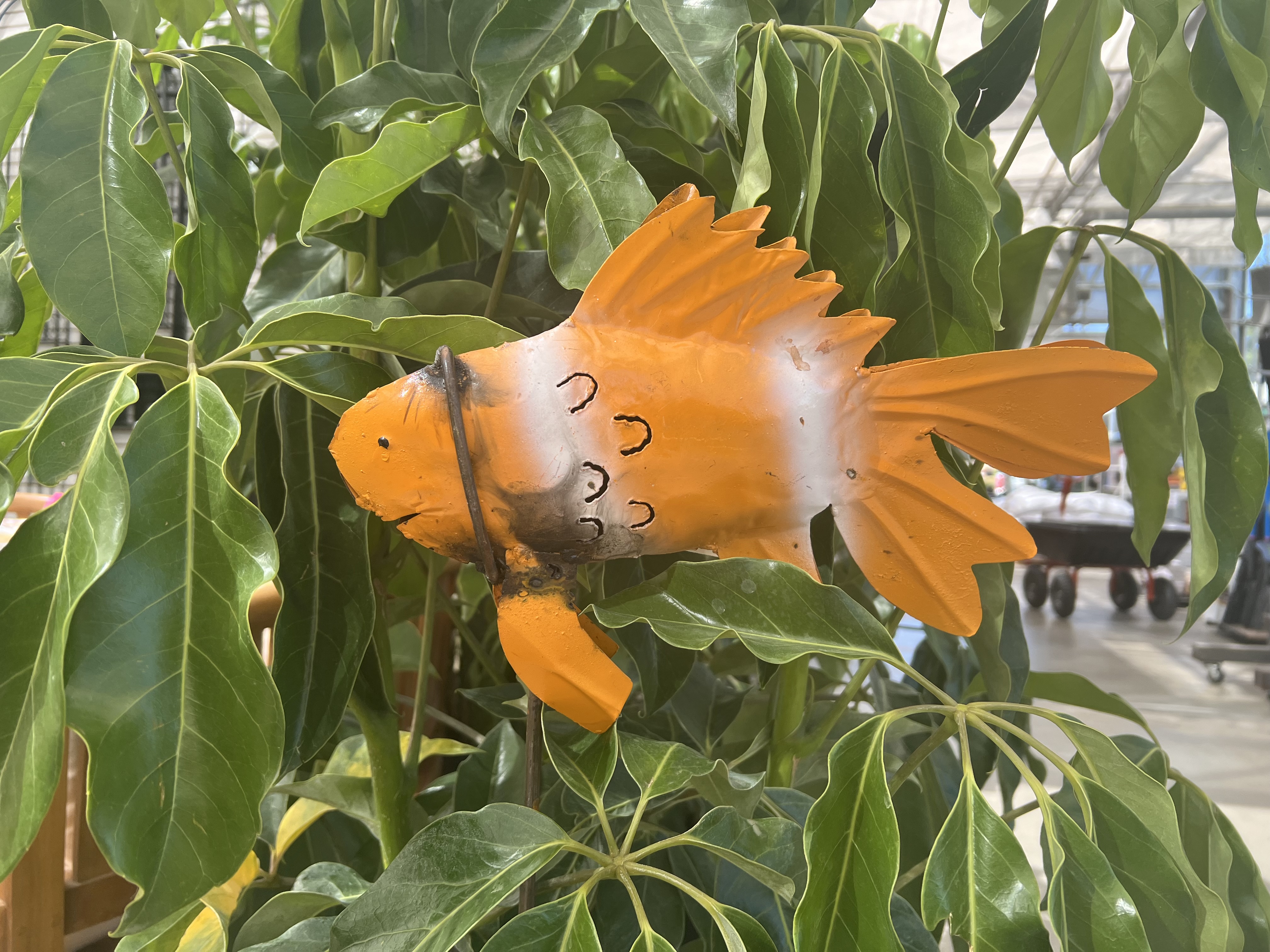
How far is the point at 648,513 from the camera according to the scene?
0.46 metres

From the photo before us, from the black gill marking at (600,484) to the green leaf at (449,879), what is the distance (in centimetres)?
17

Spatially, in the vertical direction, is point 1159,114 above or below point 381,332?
above

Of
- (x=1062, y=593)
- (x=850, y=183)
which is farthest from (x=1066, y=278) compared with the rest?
(x=1062, y=593)

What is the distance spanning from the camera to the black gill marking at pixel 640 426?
0.44 meters

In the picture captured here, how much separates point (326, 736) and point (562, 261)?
33 centimetres

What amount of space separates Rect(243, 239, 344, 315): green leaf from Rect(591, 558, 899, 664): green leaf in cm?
43

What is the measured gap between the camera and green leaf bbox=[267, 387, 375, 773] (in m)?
0.53

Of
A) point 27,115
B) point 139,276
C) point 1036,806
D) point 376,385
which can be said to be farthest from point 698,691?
point 27,115

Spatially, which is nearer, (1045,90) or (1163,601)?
(1045,90)

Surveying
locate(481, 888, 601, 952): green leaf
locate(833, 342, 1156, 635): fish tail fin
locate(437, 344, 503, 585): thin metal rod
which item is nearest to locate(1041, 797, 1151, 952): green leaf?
locate(833, 342, 1156, 635): fish tail fin

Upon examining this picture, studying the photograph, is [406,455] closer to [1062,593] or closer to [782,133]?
[782,133]

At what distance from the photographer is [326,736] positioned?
0.53 metres

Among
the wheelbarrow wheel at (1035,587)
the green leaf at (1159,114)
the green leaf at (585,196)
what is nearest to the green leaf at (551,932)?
the green leaf at (585,196)

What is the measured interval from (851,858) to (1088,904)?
0.12 meters
